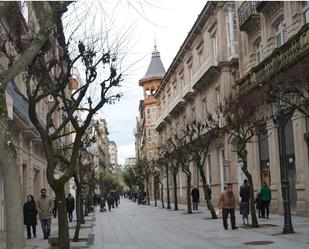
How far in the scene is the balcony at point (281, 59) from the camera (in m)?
22.1

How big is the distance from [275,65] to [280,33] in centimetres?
280

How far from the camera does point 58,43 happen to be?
15.6m

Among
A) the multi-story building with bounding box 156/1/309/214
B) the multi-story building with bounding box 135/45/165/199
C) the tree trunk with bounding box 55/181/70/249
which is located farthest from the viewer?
the multi-story building with bounding box 135/45/165/199

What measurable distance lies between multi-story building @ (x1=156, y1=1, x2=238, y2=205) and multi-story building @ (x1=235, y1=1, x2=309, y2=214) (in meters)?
4.16

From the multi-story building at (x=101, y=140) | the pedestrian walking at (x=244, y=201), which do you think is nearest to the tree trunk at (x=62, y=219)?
the pedestrian walking at (x=244, y=201)

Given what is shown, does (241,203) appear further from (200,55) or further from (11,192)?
(200,55)

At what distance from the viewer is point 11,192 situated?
7.26 m

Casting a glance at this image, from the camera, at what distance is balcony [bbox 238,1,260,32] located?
2941 cm

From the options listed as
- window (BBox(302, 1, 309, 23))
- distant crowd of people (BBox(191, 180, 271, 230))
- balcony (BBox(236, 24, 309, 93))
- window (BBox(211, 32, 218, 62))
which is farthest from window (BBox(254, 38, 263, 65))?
distant crowd of people (BBox(191, 180, 271, 230))

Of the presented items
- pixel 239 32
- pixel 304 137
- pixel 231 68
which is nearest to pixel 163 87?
pixel 231 68

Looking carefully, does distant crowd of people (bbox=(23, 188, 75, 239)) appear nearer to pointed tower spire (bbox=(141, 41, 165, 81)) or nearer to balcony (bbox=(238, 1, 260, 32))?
balcony (bbox=(238, 1, 260, 32))

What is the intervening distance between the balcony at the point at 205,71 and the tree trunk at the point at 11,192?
3185 centimetres

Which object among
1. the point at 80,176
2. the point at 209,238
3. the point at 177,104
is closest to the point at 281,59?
the point at 209,238

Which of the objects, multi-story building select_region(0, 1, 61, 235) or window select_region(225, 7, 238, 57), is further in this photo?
window select_region(225, 7, 238, 57)
